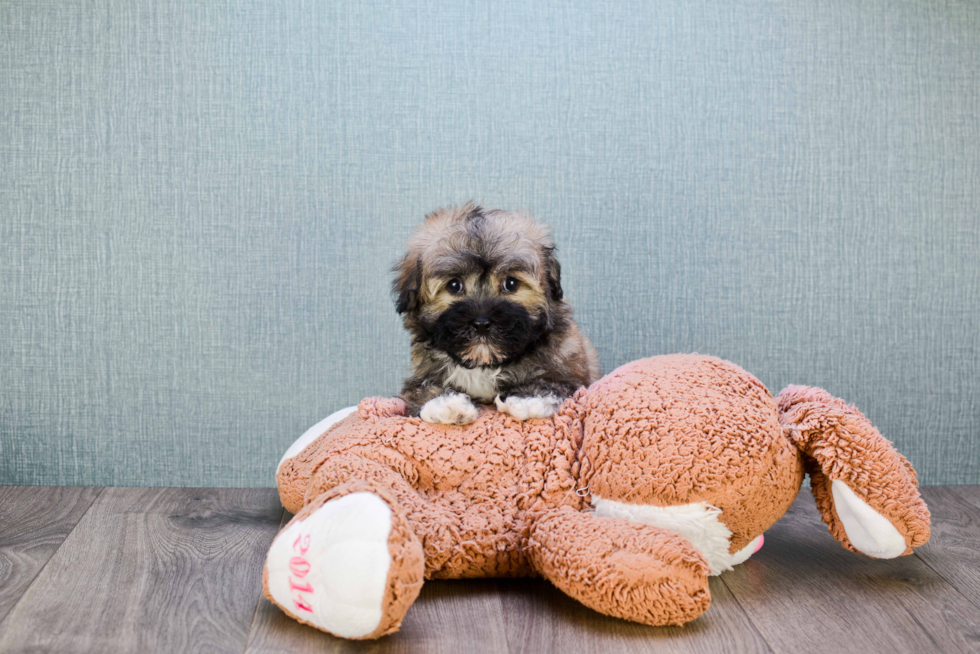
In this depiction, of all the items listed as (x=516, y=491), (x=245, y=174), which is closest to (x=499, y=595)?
(x=516, y=491)

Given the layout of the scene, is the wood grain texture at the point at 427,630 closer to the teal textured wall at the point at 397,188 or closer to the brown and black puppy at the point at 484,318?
the brown and black puppy at the point at 484,318

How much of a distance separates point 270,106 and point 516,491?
1387 millimetres

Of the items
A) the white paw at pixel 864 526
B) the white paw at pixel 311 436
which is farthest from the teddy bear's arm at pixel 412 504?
the white paw at pixel 864 526

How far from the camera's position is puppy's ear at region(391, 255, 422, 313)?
69.0 inches

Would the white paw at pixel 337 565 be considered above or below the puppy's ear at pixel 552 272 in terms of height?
below

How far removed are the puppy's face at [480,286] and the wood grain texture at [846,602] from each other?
708mm

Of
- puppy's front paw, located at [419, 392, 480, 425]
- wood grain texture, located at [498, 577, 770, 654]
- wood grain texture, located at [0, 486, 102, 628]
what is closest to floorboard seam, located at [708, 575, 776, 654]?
wood grain texture, located at [498, 577, 770, 654]

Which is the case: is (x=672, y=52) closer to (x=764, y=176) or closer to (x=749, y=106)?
(x=749, y=106)

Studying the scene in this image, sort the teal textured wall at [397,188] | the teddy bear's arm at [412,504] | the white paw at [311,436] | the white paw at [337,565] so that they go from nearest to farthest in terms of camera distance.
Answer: the white paw at [337,565], the teddy bear's arm at [412,504], the white paw at [311,436], the teal textured wall at [397,188]

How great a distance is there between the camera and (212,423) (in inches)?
95.0

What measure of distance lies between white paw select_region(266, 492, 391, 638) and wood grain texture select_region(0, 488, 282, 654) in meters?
0.18

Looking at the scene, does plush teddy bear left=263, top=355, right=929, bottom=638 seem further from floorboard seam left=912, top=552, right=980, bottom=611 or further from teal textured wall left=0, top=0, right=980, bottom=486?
teal textured wall left=0, top=0, right=980, bottom=486

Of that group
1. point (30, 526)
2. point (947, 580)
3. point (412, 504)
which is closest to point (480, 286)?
point (412, 504)

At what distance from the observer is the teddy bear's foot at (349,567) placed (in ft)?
4.18
